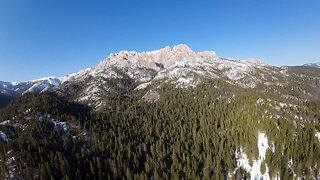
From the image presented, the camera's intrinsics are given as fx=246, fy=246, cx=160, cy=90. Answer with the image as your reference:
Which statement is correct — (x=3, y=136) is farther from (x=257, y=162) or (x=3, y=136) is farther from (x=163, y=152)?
(x=257, y=162)

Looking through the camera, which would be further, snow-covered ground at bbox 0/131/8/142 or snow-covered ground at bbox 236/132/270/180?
snow-covered ground at bbox 0/131/8/142

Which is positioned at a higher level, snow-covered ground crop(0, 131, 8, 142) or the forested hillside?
snow-covered ground crop(0, 131, 8, 142)

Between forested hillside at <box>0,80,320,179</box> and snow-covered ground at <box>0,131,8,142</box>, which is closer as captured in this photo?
forested hillside at <box>0,80,320,179</box>

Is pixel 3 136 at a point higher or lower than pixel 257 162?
higher

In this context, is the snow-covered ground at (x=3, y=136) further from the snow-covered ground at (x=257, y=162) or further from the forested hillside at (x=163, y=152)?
the snow-covered ground at (x=257, y=162)

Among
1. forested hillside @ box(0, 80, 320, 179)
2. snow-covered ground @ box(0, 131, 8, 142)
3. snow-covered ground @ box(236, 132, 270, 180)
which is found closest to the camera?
forested hillside @ box(0, 80, 320, 179)

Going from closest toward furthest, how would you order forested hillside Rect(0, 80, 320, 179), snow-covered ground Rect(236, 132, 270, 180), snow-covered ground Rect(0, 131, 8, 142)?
1. forested hillside Rect(0, 80, 320, 179)
2. snow-covered ground Rect(236, 132, 270, 180)
3. snow-covered ground Rect(0, 131, 8, 142)

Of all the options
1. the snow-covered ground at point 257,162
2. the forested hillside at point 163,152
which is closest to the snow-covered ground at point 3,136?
the forested hillside at point 163,152

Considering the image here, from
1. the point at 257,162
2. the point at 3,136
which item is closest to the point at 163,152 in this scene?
the point at 257,162

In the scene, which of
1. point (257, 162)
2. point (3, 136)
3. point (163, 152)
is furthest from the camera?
point (3, 136)

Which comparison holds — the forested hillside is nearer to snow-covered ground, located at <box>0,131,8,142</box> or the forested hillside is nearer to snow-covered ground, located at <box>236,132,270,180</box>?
snow-covered ground, located at <box>236,132,270,180</box>

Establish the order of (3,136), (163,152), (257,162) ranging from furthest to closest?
(3,136) → (163,152) → (257,162)

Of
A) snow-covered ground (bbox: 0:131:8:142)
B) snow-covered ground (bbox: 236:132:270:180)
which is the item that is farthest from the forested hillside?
snow-covered ground (bbox: 0:131:8:142)
